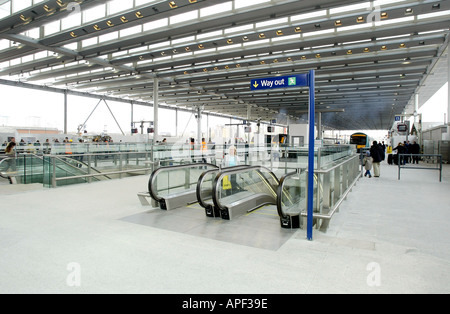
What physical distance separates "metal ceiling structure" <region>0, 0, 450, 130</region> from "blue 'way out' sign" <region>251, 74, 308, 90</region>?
6.83 metres

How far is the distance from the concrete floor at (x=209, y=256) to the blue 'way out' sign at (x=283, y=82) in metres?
2.19

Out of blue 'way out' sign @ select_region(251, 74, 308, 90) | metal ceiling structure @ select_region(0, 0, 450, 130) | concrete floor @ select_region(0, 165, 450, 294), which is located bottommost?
concrete floor @ select_region(0, 165, 450, 294)

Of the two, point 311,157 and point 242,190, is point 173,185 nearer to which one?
point 242,190

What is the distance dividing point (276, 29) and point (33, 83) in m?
24.2

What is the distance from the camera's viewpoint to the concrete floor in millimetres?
2965

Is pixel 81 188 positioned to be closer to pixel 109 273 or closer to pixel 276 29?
pixel 109 273

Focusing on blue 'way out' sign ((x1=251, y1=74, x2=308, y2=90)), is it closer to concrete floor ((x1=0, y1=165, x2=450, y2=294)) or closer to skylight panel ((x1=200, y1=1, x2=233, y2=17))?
concrete floor ((x1=0, y1=165, x2=450, y2=294))

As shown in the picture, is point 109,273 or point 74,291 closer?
point 74,291

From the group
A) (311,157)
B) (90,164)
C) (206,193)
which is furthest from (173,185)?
(90,164)

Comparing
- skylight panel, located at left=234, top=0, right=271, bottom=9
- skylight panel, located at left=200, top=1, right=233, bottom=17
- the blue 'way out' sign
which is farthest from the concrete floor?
skylight panel, located at left=200, top=1, right=233, bottom=17

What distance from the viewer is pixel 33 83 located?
1085 inches

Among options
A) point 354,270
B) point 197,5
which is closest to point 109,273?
point 354,270

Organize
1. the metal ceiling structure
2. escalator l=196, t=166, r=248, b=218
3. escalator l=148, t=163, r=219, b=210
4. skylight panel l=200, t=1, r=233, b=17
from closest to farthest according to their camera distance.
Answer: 1. escalator l=196, t=166, r=248, b=218
2. escalator l=148, t=163, r=219, b=210
3. the metal ceiling structure
4. skylight panel l=200, t=1, r=233, b=17
